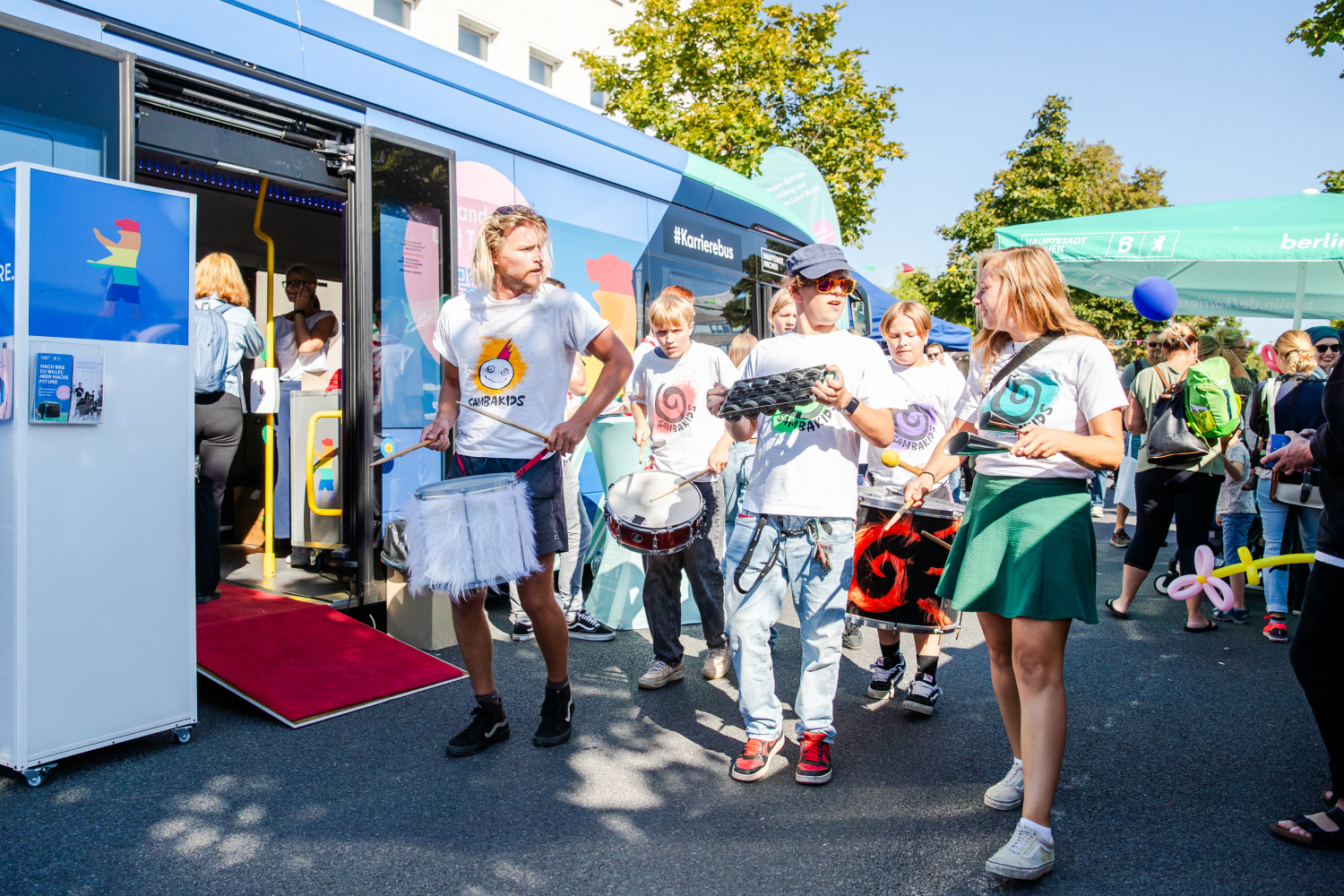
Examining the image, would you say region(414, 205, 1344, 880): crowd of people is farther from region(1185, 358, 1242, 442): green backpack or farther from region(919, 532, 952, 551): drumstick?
region(1185, 358, 1242, 442): green backpack

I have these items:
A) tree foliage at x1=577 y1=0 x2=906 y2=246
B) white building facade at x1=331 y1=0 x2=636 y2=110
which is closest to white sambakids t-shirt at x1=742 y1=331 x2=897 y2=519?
tree foliage at x1=577 y1=0 x2=906 y2=246

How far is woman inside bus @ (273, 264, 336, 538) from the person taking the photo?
6.07m

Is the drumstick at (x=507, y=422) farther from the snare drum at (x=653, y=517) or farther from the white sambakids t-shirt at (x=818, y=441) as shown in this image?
the white sambakids t-shirt at (x=818, y=441)

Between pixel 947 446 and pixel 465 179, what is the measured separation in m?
3.46

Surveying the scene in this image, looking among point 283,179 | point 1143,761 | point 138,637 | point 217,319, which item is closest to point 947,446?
point 1143,761

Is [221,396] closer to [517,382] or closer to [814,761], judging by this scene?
[517,382]

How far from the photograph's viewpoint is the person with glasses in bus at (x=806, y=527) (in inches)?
122

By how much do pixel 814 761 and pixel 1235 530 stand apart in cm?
453

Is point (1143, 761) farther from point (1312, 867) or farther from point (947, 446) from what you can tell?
point (947, 446)

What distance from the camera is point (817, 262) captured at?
3.08 metres

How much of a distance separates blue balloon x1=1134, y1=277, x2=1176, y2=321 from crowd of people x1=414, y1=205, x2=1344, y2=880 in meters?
1.19

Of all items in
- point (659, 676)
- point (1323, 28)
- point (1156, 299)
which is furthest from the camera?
point (1323, 28)

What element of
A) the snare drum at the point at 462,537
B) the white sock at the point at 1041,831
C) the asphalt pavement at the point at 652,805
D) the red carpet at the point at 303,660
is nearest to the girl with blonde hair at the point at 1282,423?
the asphalt pavement at the point at 652,805

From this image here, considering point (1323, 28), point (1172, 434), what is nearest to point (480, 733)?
point (1172, 434)
